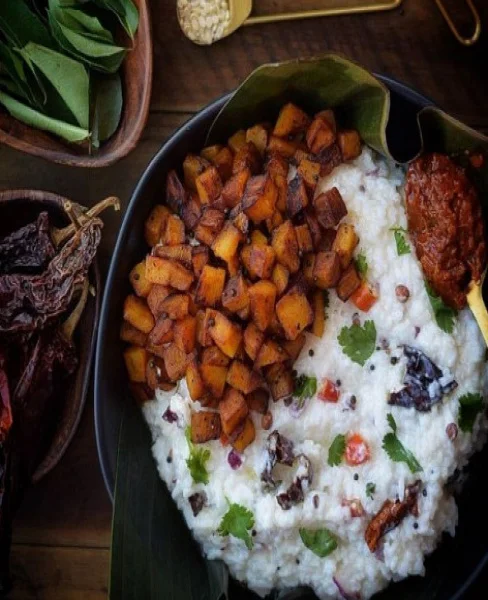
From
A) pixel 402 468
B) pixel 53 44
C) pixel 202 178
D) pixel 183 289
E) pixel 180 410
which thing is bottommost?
pixel 402 468

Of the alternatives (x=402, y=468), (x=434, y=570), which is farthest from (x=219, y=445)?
(x=434, y=570)

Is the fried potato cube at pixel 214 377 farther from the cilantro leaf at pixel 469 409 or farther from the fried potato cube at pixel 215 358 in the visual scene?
the cilantro leaf at pixel 469 409

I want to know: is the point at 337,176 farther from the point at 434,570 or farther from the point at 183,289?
the point at 434,570

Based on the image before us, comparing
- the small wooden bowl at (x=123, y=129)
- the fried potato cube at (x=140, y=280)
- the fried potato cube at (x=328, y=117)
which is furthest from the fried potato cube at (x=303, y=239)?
the small wooden bowl at (x=123, y=129)

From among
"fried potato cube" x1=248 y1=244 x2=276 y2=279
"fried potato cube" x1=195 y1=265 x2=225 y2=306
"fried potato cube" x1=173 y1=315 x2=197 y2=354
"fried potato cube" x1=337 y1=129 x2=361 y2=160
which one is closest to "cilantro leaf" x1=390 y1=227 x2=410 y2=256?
"fried potato cube" x1=337 y1=129 x2=361 y2=160

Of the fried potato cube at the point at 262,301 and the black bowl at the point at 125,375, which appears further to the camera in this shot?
the black bowl at the point at 125,375
